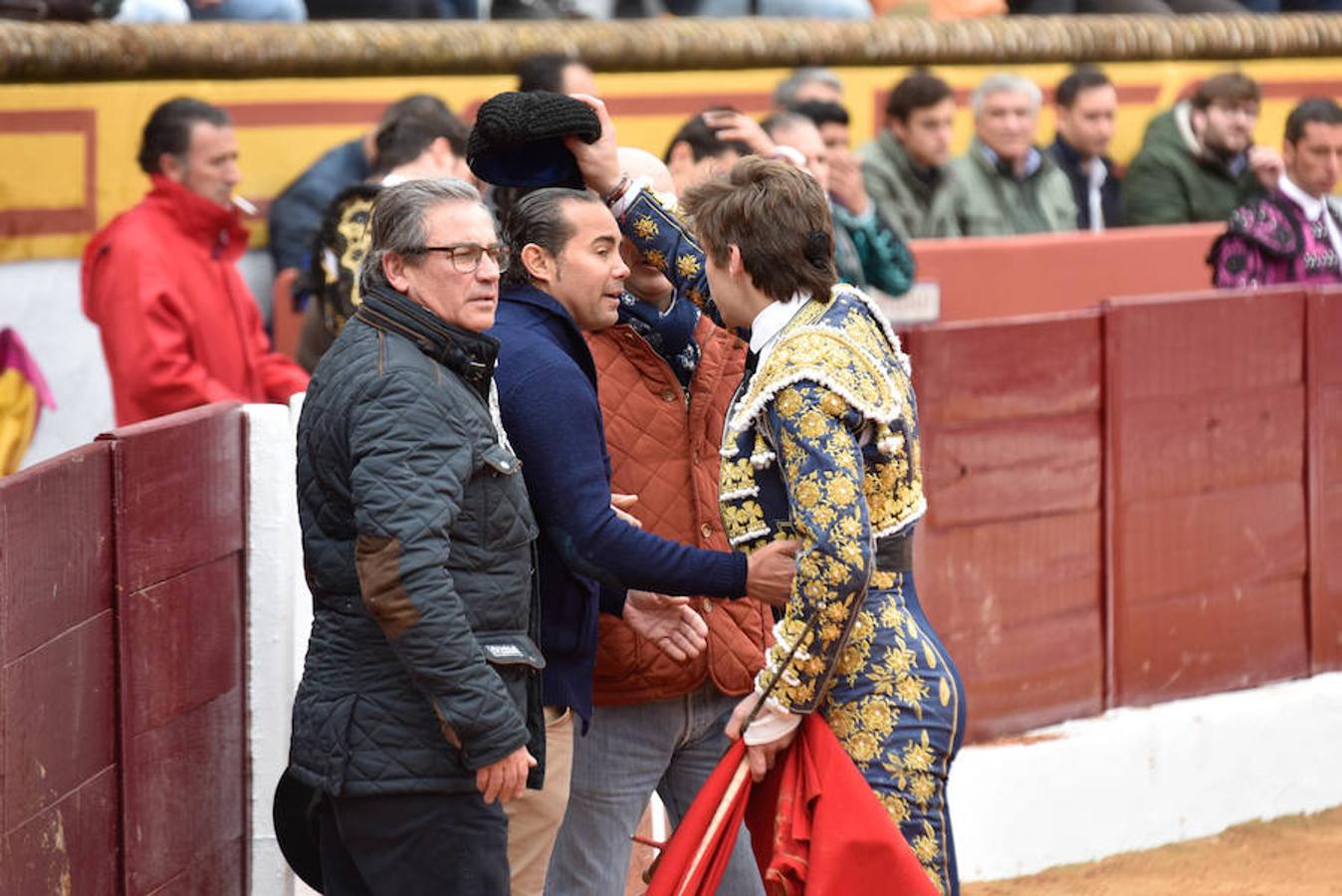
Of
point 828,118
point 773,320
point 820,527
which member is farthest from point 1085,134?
point 820,527

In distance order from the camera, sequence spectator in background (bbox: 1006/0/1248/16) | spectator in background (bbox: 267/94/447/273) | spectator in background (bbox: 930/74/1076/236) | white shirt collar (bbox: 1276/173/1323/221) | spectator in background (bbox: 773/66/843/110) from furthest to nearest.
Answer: spectator in background (bbox: 1006/0/1248/16) → spectator in background (bbox: 930/74/1076/236) → spectator in background (bbox: 773/66/843/110) → white shirt collar (bbox: 1276/173/1323/221) → spectator in background (bbox: 267/94/447/273)


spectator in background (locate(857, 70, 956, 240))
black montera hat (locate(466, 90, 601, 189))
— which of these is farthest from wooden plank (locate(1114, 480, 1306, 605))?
black montera hat (locate(466, 90, 601, 189))

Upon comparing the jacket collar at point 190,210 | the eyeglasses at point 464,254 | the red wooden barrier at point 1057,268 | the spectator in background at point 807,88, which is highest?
the spectator in background at point 807,88

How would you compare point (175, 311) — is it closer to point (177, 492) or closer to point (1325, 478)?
point (177, 492)

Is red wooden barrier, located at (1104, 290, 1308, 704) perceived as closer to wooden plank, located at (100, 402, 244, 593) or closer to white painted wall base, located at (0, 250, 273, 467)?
white painted wall base, located at (0, 250, 273, 467)

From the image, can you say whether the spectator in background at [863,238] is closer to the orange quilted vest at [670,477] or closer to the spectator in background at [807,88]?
the spectator in background at [807,88]

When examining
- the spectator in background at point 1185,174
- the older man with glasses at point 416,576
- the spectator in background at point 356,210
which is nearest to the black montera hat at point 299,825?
the older man with glasses at point 416,576

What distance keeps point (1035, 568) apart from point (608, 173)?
9.12 ft

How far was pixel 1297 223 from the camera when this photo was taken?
7996mm

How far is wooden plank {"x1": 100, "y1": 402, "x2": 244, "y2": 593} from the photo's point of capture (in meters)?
4.25

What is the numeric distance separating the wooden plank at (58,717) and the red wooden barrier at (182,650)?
0.06 meters

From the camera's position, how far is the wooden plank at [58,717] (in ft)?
12.4

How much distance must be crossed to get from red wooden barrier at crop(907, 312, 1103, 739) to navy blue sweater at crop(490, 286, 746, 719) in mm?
2493

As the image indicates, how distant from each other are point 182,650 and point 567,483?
101 centimetres
